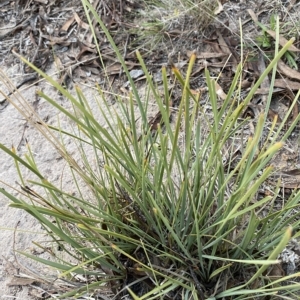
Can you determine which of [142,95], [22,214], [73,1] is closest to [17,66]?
[73,1]

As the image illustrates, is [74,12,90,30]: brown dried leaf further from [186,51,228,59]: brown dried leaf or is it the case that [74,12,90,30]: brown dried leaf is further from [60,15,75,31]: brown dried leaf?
[186,51,228,59]: brown dried leaf

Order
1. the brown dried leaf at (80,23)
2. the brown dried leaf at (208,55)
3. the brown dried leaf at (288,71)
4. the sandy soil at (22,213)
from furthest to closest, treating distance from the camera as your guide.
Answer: the brown dried leaf at (80,23), the brown dried leaf at (208,55), the brown dried leaf at (288,71), the sandy soil at (22,213)

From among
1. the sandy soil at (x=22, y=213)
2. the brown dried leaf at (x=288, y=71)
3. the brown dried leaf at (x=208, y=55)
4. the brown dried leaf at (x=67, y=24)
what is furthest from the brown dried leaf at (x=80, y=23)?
the brown dried leaf at (x=288, y=71)

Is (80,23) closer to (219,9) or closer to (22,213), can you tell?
(219,9)

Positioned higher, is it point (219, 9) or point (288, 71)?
point (219, 9)

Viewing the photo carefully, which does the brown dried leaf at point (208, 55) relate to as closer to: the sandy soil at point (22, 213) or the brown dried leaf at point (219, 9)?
the brown dried leaf at point (219, 9)

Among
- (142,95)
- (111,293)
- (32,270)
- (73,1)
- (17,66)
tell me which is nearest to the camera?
(111,293)

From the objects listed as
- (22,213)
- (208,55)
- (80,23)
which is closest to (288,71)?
(208,55)

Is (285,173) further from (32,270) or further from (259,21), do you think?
(32,270)
